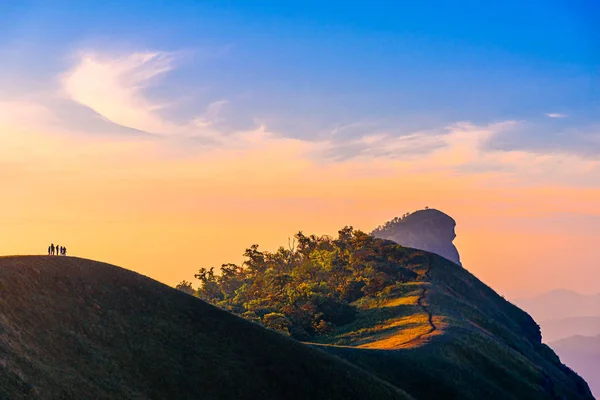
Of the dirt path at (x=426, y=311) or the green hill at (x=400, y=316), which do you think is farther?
the dirt path at (x=426, y=311)

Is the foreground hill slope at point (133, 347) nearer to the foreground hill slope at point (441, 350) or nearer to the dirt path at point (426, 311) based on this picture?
the foreground hill slope at point (441, 350)

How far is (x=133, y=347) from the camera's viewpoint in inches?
2122

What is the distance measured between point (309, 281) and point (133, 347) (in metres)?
101

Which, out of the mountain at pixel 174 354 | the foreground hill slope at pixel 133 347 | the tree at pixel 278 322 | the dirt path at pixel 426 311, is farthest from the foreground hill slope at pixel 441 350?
the foreground hill slope at pixel 133 347

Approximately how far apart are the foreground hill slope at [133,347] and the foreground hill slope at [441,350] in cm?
1037

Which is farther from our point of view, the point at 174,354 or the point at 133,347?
the point at 174,354

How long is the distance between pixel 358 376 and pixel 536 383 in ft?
140

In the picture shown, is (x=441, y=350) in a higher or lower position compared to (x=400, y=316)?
lower

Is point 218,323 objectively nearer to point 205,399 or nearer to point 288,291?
point 205,399

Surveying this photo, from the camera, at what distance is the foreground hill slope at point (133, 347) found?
45.2 meters

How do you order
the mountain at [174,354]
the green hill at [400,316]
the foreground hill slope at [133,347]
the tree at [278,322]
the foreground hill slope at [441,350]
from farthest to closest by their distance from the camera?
the tree at [278,322] → the green hill at [400,316] → the foreground hill slope at [441,350] → the mountain at [174,354] → the foreground hill slope at [133,347]

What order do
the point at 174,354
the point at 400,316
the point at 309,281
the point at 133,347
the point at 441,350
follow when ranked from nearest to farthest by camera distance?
the point at 133,347, the point at 174,354, the point at 441,350, the point at 400,316, the point at 309,281

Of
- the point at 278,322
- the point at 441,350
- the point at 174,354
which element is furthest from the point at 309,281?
the point at 174,354

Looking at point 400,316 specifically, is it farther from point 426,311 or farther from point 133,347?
point 133,347
